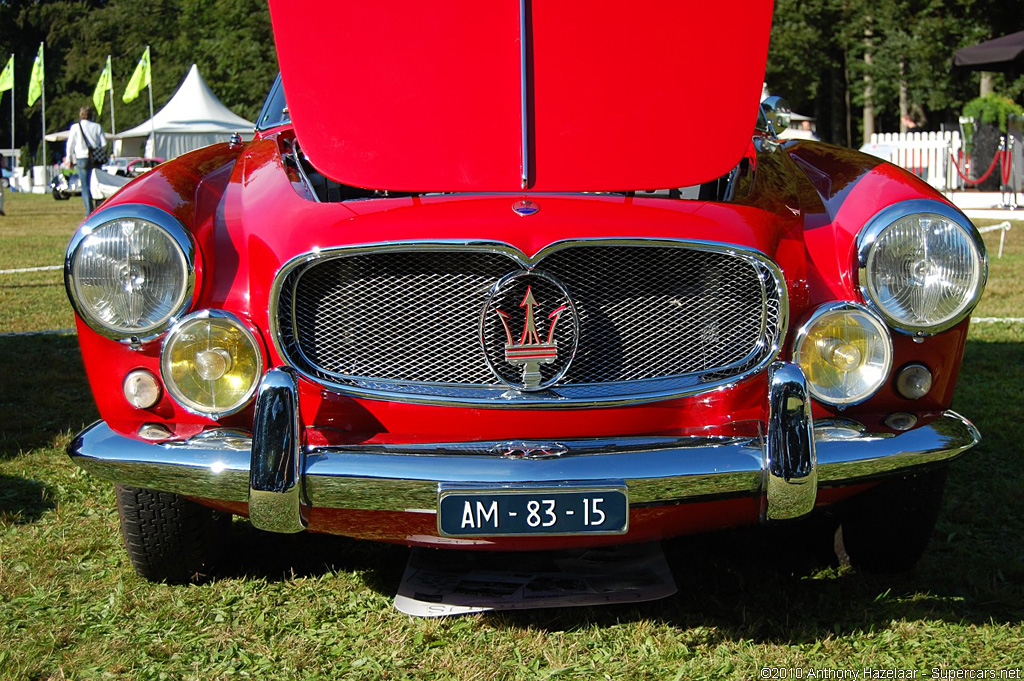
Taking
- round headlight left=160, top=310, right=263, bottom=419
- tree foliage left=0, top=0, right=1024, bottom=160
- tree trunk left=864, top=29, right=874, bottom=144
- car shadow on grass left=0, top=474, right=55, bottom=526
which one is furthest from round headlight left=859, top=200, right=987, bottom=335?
tree trunk left=864, top=29, right=874, bottom=144

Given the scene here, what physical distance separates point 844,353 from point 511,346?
0.76 metres

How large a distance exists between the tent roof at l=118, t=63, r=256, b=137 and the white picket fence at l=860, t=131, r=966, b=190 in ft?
43.3

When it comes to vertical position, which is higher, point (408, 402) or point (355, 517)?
point (408, 402)

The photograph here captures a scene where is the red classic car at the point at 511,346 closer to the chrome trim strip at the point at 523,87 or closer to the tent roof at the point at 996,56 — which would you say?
the chrome trim strip at the point at 523,87

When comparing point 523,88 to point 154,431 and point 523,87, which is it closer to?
point 523,87

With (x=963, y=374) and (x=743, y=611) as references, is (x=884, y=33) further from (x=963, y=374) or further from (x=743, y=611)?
(x=743, y=611)

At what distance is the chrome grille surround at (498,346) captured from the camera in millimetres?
2312

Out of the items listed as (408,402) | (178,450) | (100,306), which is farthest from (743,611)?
(100,306)

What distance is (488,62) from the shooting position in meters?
2.74

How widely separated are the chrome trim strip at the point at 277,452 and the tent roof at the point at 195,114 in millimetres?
22266

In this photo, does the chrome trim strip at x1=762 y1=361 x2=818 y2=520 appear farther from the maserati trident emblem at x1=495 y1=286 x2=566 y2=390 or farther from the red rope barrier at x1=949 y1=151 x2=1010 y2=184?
the red rope barrier at x1=949 y1=151 x2=1010 y2=184

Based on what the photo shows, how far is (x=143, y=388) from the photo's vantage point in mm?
2406

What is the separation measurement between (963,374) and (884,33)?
2595cm

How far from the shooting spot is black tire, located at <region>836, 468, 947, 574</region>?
2.68m
